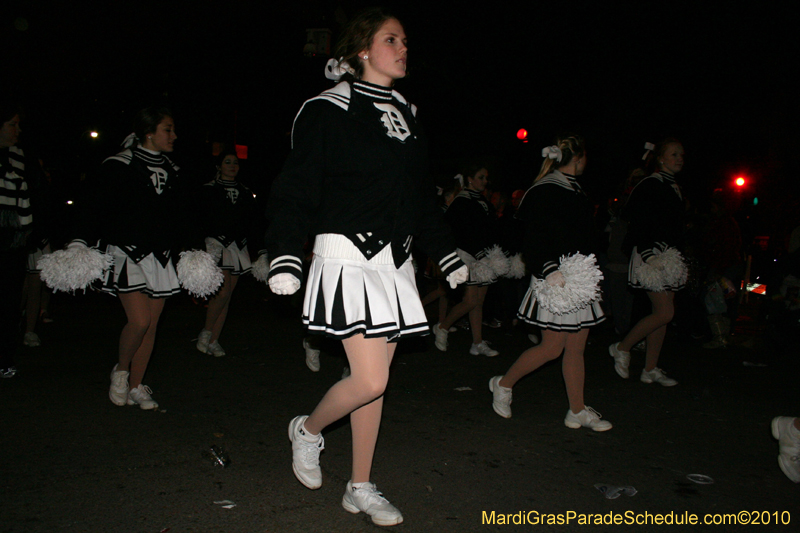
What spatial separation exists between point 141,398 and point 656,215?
4415mm

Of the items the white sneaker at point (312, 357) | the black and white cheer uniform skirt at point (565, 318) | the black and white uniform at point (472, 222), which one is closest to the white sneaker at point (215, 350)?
the white sneaker at point (312, 357)

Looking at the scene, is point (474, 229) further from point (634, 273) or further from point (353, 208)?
point (353, 208)

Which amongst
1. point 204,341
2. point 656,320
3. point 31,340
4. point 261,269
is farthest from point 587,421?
point 31,340

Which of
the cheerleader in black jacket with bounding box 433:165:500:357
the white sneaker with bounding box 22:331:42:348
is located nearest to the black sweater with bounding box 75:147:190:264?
the white sneaker with bounding box 22:331:42:348

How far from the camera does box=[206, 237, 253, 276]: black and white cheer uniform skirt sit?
6184 millimetres

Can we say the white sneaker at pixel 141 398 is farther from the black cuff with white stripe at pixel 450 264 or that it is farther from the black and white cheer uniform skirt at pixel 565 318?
the black and white cheer uniform skirt at pixel 565 318

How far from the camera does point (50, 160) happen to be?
28156mm

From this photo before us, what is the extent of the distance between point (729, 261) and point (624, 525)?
18.9ft

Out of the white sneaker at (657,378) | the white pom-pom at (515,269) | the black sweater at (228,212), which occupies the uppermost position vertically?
the black sweater at (228,212)

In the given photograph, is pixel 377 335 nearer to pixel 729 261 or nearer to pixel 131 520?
pixel 131 520

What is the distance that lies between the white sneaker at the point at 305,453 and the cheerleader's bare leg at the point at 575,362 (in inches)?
78.2

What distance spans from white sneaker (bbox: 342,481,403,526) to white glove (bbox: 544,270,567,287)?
71.0 inches

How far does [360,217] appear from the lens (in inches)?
108

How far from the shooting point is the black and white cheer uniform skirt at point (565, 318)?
4.17 metres
